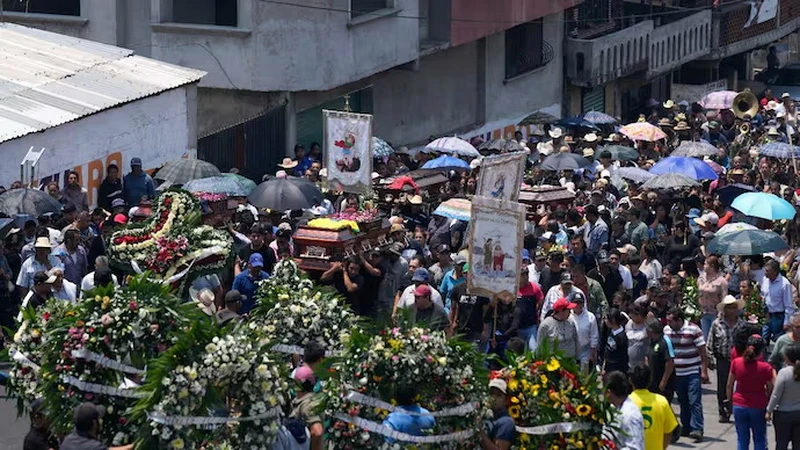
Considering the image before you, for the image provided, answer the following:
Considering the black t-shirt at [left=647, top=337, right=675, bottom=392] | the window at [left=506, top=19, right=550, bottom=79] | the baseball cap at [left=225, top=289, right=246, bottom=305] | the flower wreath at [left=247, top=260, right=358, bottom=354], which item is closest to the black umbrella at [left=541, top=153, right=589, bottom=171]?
the black t-shirt at [left=647, top=337, right=675, bottom=392]

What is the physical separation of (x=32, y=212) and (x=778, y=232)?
31.3 ft

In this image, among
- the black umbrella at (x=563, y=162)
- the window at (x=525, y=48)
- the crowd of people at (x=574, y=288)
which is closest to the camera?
the crowd of people at (x=574, y=288)

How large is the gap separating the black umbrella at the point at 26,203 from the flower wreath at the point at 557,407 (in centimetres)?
870

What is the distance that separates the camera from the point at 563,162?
1154 inches

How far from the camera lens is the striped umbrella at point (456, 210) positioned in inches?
905

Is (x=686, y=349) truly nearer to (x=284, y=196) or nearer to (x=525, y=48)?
(x=284, y=196)

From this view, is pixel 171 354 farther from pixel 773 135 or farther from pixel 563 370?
pixel 773 135

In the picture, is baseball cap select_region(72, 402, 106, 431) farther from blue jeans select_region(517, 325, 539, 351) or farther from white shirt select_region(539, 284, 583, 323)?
white shirt select_region(539, 284, 583, 323)

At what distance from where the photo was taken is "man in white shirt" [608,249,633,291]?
821 inches

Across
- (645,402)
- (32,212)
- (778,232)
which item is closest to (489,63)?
(778,232)

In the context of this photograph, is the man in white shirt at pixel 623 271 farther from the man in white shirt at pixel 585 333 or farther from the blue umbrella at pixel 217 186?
the blue umbrella at pixel 217 186

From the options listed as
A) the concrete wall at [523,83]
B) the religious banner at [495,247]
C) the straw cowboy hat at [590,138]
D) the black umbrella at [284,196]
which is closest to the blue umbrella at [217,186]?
the black umbrella at [284,196]

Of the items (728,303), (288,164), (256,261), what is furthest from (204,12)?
(728,303)

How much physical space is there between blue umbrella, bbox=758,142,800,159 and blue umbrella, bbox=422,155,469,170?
5524 mm
